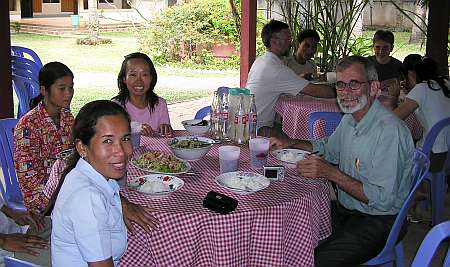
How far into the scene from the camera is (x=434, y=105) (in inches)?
162

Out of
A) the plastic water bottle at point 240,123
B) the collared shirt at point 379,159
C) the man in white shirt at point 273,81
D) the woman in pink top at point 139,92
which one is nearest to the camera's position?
the collared shirt at point 379,159

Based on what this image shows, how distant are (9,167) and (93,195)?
1.70 meters

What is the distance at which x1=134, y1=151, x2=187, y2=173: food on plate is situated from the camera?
263 cm

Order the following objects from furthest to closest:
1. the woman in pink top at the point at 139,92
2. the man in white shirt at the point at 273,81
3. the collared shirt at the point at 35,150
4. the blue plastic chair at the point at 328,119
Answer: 1. the man in white shirt at the point at 273,81
2. the blue plastic chair at the point at 328,119
3. the woman in pink top at the point at 139,92
4. the collared shirt at the point at 35,150

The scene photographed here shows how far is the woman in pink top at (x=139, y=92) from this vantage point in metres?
3.62

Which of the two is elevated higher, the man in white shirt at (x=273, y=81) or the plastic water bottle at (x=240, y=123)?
the man in white shirt at (x=273, y=81)

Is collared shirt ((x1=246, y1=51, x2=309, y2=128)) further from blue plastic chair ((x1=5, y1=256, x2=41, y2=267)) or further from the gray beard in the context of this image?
blue plastic chair ((x1=5, y1=256, x2=41, y2=267))

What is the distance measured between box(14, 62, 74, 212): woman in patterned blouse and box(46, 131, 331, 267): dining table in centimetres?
85

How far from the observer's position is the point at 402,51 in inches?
569

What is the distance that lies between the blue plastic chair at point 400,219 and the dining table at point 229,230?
1.47ft

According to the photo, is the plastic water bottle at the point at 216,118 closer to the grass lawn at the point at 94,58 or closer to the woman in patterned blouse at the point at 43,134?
the woman in patterned blouse at the point at 43,134

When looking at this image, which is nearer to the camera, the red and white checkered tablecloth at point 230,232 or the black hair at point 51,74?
the red and white checkered tablecloth at point 230,232

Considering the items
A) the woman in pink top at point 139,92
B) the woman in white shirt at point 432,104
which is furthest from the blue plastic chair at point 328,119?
the woman in pink top at point 139,92

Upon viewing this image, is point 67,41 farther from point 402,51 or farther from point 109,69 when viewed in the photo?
point 402,51
